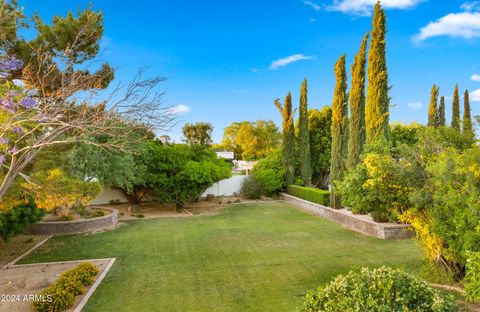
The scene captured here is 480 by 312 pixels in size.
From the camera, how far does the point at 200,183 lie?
55.0 feet

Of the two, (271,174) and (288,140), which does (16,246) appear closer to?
(271,174)

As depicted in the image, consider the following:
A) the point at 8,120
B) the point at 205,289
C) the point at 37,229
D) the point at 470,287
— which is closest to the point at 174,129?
the point at 8,120

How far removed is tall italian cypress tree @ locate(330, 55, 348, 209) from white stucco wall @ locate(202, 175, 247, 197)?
8.07 m

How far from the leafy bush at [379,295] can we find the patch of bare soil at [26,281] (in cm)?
464

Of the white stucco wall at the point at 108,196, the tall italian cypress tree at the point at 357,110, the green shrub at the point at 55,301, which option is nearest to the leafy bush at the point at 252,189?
the white stucco wall at the point at 108,196

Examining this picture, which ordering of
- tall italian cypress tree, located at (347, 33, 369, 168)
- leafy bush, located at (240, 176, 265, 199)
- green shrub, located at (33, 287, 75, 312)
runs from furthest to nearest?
A: leafy bush, located at (240, 176, 265, 199) < tall italian cypress tree, located at (347, 33, 369, 168) < green shrub, located at (33, 287, 75, 312)

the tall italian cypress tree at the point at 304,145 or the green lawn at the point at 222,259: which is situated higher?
the tall italian cypress tree at the point at 304,145

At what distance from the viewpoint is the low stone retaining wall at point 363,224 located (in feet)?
34.0

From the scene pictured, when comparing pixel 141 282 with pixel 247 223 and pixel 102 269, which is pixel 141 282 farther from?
pixel 247 223

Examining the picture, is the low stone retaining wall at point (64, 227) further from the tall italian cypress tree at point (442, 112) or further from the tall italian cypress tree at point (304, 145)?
the tall italian cypress tree at point (442, 112)

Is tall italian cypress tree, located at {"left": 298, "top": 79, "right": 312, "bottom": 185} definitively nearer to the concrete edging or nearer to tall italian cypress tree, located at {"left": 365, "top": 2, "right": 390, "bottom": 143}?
tall italian cypress tree, located at {"left": 365, "top": 2, "right": 390, "bottom": 143}

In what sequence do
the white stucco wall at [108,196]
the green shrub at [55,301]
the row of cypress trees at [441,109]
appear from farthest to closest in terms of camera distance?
the row of cypress trees at [441,109] < the white stucco wall at [108,196] < the green shrub at [55,301]

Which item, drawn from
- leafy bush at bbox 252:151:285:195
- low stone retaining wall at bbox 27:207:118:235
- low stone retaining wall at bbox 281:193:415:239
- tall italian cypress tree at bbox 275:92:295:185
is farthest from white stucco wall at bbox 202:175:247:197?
low stone retaining wall at bbox 27:207:118:235

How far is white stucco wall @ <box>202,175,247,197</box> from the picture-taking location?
22453 mm
